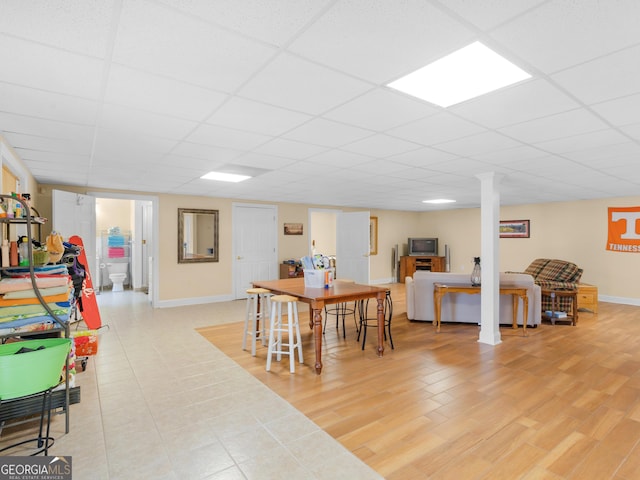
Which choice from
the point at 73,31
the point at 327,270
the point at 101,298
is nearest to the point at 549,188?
the point at 327,270

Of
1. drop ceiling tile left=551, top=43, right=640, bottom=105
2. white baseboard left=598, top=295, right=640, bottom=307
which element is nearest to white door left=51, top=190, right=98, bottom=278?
drop ceiling tile left=551, top=43, right=640, bottom=105

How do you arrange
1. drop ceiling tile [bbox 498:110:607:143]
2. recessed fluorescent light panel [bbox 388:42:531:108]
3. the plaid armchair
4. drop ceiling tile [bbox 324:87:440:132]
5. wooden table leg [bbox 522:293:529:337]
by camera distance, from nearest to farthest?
recessed fluorescent light panel [bbox 388:42:531:108] < drop ceiling tile [bbox 324:87:440:132] < drop ceiling tile [bbox 498:110:607:143] < wooden table leg [bbox 522:293:529:337] < the plaid armchair

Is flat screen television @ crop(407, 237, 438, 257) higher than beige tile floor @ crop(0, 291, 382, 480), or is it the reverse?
flat screen television @ crop(407, 237, 438, 257)

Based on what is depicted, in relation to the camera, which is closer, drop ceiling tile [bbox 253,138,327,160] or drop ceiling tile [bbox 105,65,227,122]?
drop ceiling tile [bbox 105,65,227,122]

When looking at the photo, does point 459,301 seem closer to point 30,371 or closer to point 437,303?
point 437,303

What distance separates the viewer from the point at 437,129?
2758 mm

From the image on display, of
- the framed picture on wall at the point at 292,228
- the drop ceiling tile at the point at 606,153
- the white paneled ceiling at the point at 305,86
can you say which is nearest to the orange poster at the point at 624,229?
the white paneled ceiling at the point at 305,86

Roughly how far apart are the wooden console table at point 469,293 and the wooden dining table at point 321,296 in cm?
143

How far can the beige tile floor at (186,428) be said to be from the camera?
1986 mm

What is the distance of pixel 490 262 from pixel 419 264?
18.7 ft

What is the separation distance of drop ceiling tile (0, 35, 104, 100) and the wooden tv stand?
9.04m

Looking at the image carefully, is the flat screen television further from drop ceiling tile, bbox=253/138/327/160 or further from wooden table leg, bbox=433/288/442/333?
drop ceiling tile, bbox=253/138/327/160

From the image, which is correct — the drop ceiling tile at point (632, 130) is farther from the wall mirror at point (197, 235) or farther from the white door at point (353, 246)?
the wall mirror at point (197, 235)

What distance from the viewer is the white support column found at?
4.36 metres
